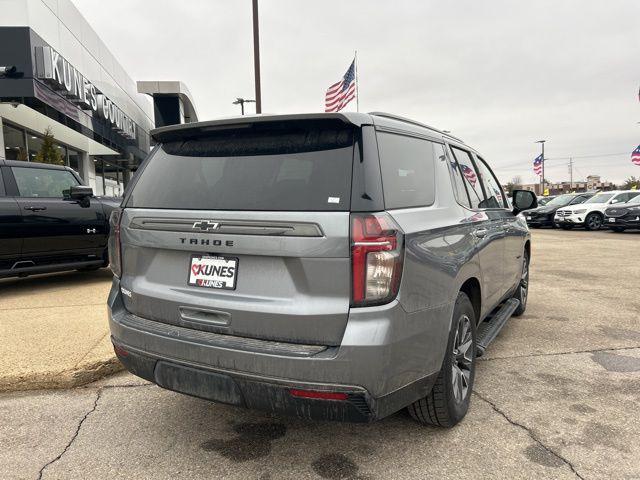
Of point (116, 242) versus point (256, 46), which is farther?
point (256, 46)

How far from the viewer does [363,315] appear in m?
2.16

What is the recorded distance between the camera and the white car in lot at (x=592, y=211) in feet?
69.5

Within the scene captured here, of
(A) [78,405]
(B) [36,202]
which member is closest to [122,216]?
(A) [78,405]

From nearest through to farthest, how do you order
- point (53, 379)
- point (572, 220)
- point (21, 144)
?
point (53, 379) → point (21, 144) → point (572, 220)

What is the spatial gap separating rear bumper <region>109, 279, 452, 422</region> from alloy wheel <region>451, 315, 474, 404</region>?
37 centimetres

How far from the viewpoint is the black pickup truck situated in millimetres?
6312

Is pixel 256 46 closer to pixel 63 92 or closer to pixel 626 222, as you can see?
pixel 63 92

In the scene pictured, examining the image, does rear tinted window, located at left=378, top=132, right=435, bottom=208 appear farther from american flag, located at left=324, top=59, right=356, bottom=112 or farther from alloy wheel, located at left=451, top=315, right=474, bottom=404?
american flag, located at left=324, top=59, right=356, bottom=112

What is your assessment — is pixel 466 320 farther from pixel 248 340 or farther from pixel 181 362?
pixel 181 362

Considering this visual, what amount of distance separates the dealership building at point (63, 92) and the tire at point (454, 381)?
469 inches

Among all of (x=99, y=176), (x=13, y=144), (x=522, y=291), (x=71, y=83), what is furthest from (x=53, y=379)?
(x=99, y=176)

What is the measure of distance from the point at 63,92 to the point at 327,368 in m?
15.7

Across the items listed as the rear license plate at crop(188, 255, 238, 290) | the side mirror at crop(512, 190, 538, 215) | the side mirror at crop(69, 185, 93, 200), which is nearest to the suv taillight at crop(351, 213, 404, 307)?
the rear license plate at crop(188, 255, 238, 290)

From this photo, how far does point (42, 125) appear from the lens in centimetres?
1655
